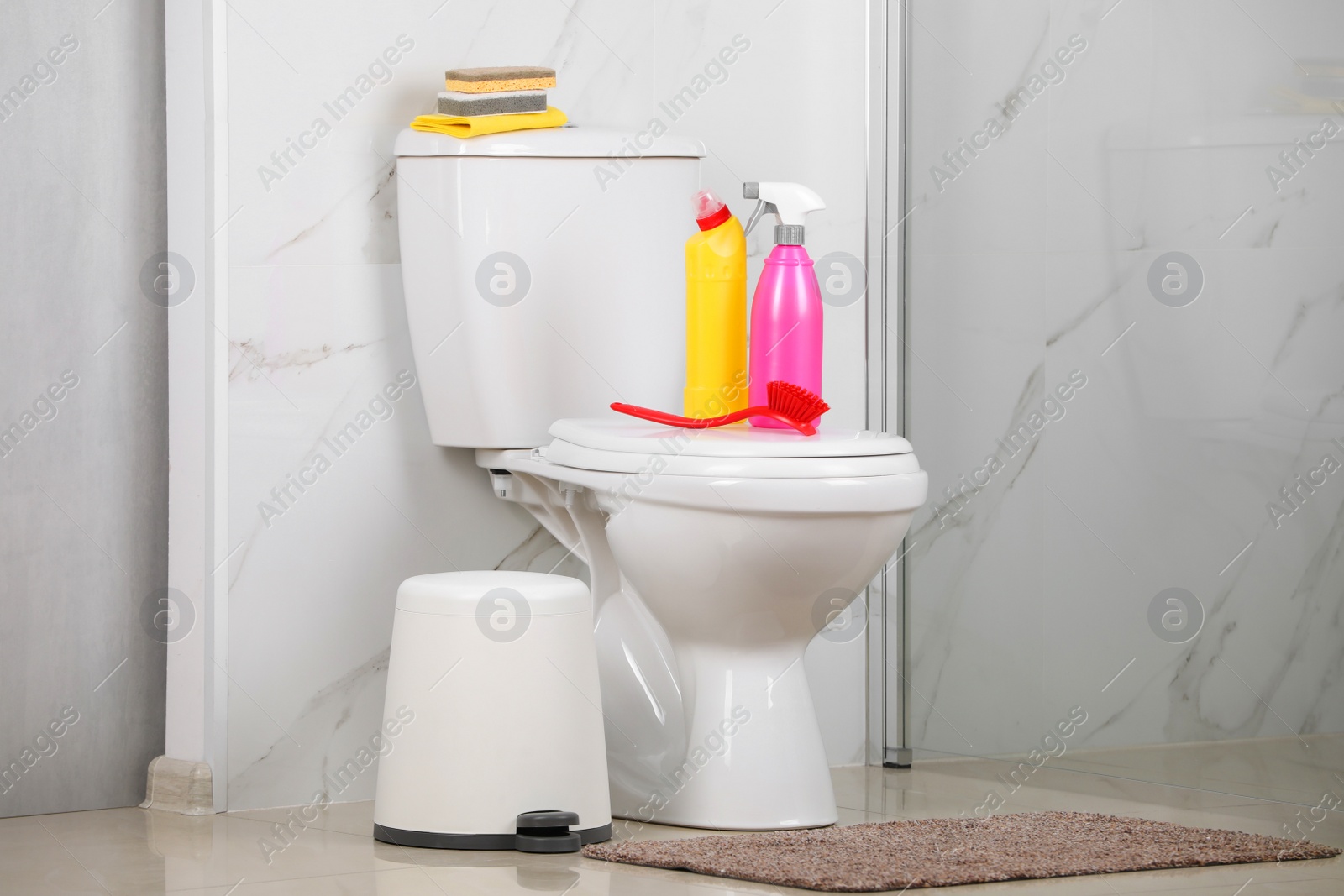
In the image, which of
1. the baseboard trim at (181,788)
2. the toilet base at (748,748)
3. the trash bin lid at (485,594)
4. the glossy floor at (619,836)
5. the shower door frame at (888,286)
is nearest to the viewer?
the glossy floor at (619,836)

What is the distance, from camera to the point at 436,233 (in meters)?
1.86

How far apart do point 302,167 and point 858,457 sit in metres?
0.74

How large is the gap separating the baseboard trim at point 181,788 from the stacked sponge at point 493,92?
0.81 meters

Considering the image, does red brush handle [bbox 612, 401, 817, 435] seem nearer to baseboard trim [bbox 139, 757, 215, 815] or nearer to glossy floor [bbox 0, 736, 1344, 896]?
glossy floor [bbox 0, 736, 1344, 896]

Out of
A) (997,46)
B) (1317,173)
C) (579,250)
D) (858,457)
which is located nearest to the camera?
(858,457)

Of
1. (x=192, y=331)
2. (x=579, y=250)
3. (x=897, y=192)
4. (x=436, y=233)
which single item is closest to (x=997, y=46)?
(x=897, y=192)

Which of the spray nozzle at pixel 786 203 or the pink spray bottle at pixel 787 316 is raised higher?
the spray nozzle at pixel 786 203

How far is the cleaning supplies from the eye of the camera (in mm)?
1839

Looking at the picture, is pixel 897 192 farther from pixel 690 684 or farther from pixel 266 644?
pixel 266 644

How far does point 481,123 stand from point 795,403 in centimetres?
49

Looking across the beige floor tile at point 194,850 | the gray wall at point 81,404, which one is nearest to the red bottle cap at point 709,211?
the gray wall at point 81,404

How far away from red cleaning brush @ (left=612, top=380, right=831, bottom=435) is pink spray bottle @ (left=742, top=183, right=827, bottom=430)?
0.26ft

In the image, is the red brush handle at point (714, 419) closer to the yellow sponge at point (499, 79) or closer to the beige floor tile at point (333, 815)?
the yellow sponge at point (499, 79)

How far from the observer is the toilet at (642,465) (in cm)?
164
